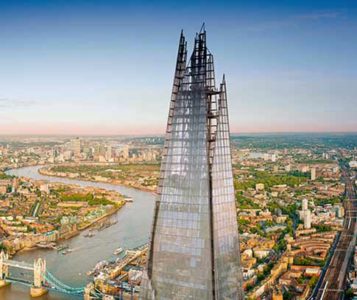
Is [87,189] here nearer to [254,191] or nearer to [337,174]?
[254,191]

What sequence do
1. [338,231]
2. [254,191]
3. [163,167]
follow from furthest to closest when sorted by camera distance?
[254,191]
[338,231]
[163,167]

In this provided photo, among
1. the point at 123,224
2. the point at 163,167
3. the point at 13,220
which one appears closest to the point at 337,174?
the point at 123,224

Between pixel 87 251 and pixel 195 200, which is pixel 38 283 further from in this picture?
pixel 195 200

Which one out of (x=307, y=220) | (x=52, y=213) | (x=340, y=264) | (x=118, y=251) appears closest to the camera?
(x=340, y=264)

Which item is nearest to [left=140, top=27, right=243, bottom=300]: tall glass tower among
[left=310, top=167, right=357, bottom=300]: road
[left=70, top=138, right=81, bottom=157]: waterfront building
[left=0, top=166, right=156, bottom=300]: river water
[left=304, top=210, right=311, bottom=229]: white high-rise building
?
[left=310, top=167, right=357, bottom=300]: road

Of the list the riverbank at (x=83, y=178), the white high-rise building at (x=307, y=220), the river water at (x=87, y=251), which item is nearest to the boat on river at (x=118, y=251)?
the river water at (x=87, y=251)

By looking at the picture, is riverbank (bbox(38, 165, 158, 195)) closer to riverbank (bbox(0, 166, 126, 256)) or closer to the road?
riverbank (bbox(0, 166, 126, 256))

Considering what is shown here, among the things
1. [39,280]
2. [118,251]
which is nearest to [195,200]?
[39,280]
